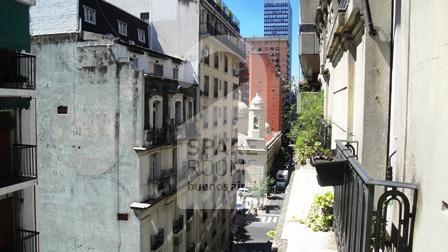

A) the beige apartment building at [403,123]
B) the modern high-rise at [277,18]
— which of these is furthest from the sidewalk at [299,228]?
the modern high-rise at [277,18]

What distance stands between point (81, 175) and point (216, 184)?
557 inches

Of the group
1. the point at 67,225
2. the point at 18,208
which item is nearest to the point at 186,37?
the point at 67,225

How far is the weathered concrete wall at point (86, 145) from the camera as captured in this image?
1585cm

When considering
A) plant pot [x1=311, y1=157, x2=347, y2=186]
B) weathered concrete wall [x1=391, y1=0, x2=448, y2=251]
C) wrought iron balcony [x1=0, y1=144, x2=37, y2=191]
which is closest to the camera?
weathered concrete wall [x1=391, y1=0, x2=448, y2=251]

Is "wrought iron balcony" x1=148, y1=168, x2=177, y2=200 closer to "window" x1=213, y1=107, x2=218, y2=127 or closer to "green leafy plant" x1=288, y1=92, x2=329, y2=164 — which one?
"green leafy plant" x1=288, y1=92, x2=329, y2=164

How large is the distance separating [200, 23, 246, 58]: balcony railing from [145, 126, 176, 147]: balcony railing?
7485 millimetres

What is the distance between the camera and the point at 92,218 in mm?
16484

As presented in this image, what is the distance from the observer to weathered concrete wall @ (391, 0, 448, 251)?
255 centimetres

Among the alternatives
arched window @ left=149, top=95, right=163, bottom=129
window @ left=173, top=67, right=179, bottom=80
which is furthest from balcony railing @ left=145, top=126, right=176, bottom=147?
window @ left=173, top=67, right=179, bottom=80

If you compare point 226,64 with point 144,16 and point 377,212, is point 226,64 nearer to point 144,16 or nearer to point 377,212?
point 144,16

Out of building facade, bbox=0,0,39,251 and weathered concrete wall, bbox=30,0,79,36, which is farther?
weathered concrete wall, bbox=30,0,79,36

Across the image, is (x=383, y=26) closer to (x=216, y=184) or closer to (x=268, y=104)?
(x=216, y=184)

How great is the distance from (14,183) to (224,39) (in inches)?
792

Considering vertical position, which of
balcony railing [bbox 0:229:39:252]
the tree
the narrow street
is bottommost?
the narrow street
